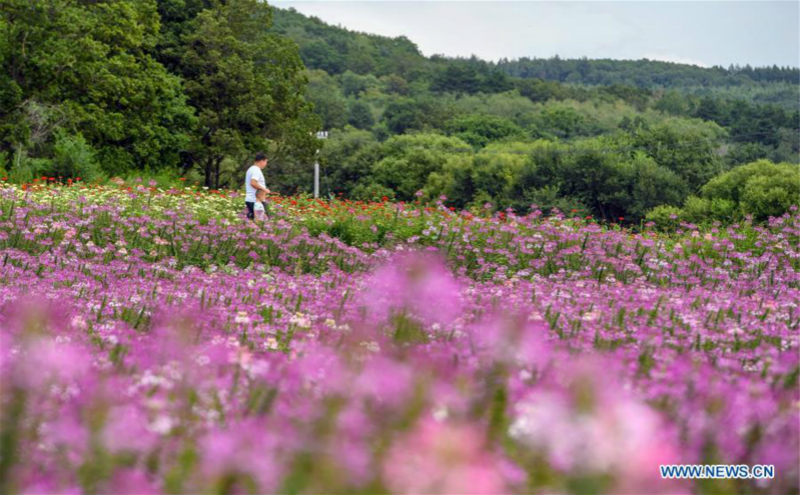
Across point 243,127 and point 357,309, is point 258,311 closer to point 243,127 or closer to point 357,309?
point 357,309

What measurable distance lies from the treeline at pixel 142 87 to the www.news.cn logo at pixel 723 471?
80.9ft

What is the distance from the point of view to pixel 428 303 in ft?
18.1

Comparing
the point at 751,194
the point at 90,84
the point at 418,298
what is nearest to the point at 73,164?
the point at 90,84

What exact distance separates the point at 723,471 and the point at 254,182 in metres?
12.6

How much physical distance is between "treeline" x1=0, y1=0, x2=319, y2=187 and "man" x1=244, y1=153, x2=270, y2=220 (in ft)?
39.6

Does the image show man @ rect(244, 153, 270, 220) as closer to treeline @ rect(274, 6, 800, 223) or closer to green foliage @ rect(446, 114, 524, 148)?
treeline @ rect(274, 6, 800, 223)

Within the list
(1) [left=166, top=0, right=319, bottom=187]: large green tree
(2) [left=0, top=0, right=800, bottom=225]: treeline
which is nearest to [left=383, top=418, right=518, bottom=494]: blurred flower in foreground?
(2) [left=0, top=0, right=800, bottom=225]: treeline

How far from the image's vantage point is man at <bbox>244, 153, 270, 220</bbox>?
14.8m

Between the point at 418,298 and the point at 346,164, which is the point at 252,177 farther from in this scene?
the point at 346,164

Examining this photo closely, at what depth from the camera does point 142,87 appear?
3419 centimetres

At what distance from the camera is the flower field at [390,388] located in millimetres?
2355

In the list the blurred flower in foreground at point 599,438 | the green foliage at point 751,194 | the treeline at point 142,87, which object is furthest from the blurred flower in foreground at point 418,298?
the treeline at point 142,87

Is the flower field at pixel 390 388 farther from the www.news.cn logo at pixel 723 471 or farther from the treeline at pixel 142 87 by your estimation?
the treeline at pixel 142 87

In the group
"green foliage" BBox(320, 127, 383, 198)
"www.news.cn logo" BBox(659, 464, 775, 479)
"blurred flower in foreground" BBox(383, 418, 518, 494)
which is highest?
"blurred flower in foreground" BBox(383, 418, 518, 494)
